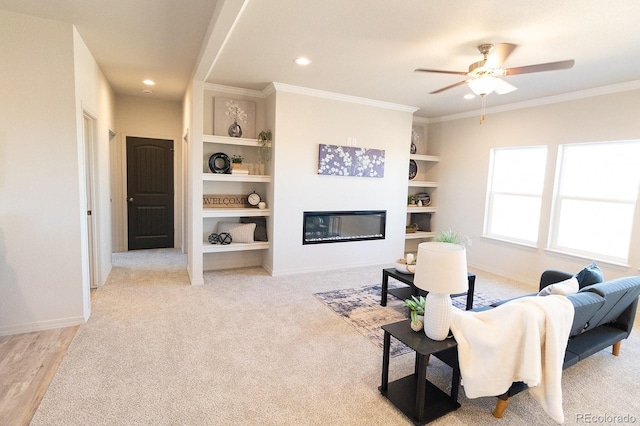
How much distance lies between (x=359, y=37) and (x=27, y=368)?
3.61 meters

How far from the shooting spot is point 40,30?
2.77 meters

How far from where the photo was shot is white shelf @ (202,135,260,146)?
4426 mm

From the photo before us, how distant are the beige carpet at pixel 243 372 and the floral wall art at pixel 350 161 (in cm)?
206

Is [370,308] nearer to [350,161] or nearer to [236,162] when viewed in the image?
[350,161]

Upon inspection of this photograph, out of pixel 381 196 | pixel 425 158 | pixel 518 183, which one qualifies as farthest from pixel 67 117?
pixel 518 183

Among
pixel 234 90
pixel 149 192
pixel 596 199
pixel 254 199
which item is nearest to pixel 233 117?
pixel 234 90

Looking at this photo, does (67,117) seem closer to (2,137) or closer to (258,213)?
(2,137)

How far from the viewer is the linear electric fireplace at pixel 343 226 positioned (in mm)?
4992

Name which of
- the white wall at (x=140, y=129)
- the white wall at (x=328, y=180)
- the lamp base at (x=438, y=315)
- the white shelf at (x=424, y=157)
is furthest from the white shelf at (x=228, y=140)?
the lamp base at (x=438, y=315)

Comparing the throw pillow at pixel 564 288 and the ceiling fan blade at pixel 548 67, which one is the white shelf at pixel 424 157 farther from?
the throw pillow at pixel 564 288

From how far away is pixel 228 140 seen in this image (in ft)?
14.9

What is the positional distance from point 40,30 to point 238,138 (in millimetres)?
2255

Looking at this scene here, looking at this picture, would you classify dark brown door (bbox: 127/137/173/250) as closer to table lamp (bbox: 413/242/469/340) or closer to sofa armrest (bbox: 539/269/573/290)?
table lamp (bbox: 413/242/469/340)

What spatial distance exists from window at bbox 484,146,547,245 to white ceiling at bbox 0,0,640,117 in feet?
3.45
